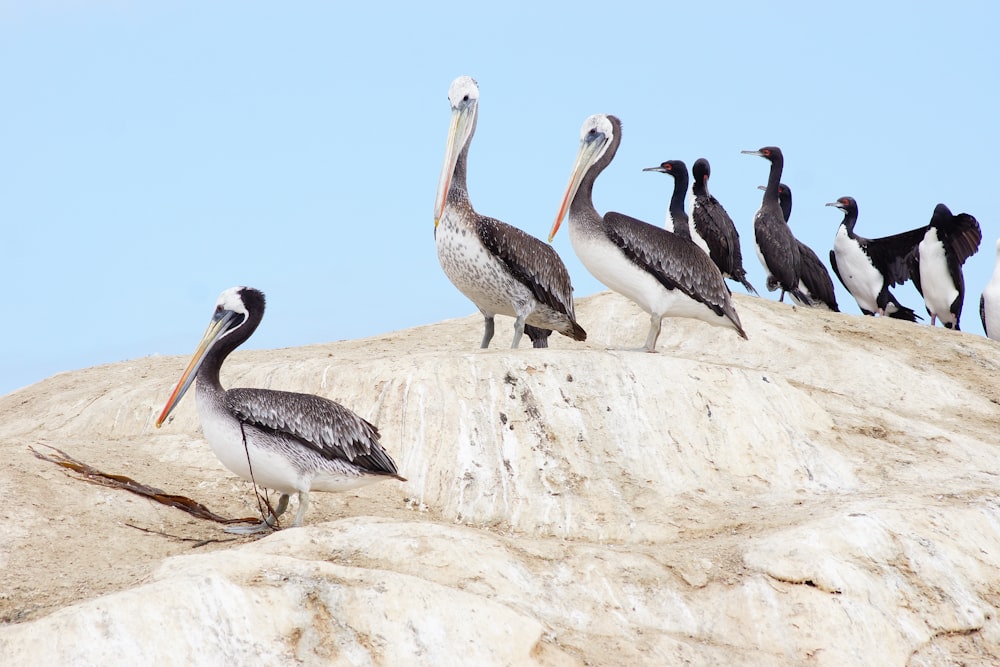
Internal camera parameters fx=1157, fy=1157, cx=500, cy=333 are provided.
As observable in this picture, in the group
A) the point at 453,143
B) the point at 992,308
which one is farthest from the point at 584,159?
the point at 992,308

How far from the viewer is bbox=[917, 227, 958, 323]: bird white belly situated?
17781 mm

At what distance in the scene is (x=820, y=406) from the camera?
34.1 ft

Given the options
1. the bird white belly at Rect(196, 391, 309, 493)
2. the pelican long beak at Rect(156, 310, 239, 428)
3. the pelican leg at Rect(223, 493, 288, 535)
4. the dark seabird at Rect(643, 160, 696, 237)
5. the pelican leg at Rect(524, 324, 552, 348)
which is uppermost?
the dark seabird at Rect(643, 160, 696, 237)

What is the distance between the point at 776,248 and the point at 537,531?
955 cm

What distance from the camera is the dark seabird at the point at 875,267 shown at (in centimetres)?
1819

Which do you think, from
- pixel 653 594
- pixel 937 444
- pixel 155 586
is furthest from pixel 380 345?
pixel 155 586

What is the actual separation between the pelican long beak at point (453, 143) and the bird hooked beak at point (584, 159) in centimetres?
116

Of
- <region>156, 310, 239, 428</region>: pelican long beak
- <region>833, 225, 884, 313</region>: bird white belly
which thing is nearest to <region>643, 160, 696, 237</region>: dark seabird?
<region>833, 225, 884, 313</region>: bird white belly

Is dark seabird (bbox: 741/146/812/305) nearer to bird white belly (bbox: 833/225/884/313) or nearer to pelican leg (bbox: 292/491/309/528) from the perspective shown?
bird white belly (bbox: 833/225/884/313)

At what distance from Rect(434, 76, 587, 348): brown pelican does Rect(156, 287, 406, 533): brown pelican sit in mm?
2947

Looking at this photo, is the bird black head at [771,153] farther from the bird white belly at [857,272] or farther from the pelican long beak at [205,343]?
the pelican long beak at [205,343]

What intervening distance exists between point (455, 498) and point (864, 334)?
7725mm

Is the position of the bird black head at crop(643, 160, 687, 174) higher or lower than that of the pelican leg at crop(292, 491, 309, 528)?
higher

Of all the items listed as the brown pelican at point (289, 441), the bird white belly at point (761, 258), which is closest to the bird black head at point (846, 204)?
the bird white belly at point (761, 258)
